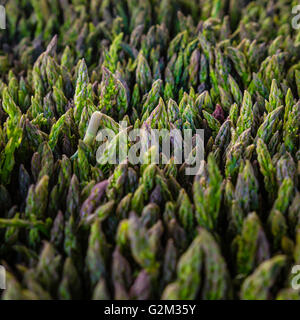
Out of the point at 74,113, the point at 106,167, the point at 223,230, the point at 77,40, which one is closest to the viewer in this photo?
the point at 223,230

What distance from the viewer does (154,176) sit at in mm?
1593

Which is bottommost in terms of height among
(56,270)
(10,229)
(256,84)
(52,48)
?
(56,270)

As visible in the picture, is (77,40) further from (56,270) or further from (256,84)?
(56,270)

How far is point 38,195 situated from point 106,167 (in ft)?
1.20

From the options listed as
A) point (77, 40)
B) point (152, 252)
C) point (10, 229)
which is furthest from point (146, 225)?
point (77, 40)

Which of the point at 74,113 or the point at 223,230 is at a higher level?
the point at 74,113

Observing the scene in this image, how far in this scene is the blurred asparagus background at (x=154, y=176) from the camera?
130 cm

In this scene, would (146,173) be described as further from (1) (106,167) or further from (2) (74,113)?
(2) (74,113)

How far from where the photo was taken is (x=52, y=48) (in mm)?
2510

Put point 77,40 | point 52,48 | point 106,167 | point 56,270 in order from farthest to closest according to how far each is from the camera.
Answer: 1. point 77,40
2. point 52,48
3. point 106,167
4. point 56,270

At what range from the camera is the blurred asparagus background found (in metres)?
1.30

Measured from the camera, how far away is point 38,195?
1.50 m

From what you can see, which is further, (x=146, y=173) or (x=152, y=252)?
(x=146, y=173)

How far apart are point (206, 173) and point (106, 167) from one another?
0.48m
